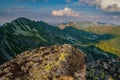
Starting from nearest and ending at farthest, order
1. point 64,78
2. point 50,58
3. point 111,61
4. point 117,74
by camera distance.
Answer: point 64,78 < point 50,58 < point 117,74 < point 111,61

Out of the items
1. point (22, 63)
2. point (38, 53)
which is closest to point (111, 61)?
point (38, 53)

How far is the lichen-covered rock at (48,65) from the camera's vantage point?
55.8 feet

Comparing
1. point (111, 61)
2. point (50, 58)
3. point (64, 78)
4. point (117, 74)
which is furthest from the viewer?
point (111, 61)

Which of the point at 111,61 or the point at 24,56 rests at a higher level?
the point at 24,56

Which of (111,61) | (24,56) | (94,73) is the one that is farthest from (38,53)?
(111,61)

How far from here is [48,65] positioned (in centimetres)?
1752

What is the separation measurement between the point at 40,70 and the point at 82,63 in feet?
11.9

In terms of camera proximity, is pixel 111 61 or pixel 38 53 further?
pixel 111 61

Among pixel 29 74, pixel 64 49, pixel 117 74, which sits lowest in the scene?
pixel 117 74

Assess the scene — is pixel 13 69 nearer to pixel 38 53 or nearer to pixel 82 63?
pixel 38 53

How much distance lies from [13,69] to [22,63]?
2.97ft

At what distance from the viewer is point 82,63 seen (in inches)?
746

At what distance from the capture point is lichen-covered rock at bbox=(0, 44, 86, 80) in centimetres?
1700

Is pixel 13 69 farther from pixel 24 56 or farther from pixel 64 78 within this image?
pixel 64 78
